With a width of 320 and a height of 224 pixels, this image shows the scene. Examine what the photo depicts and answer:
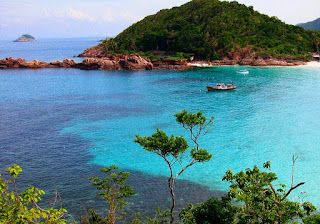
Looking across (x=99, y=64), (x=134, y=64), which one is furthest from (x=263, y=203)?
(x=99, y=64)

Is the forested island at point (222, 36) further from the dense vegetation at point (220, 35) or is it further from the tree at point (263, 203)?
the tree at point (263, 203)

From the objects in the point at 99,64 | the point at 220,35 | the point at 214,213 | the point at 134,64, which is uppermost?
the point at 220,35

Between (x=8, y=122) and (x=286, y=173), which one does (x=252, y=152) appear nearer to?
(x=286, y=173)

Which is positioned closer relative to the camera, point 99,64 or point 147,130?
point 147,130

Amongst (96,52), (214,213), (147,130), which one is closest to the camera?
(214,213)

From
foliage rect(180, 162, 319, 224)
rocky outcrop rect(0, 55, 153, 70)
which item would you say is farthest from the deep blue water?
rocky outcrop rect(0, 55, 153, 70)

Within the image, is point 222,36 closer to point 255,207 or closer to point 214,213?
point 214,213
